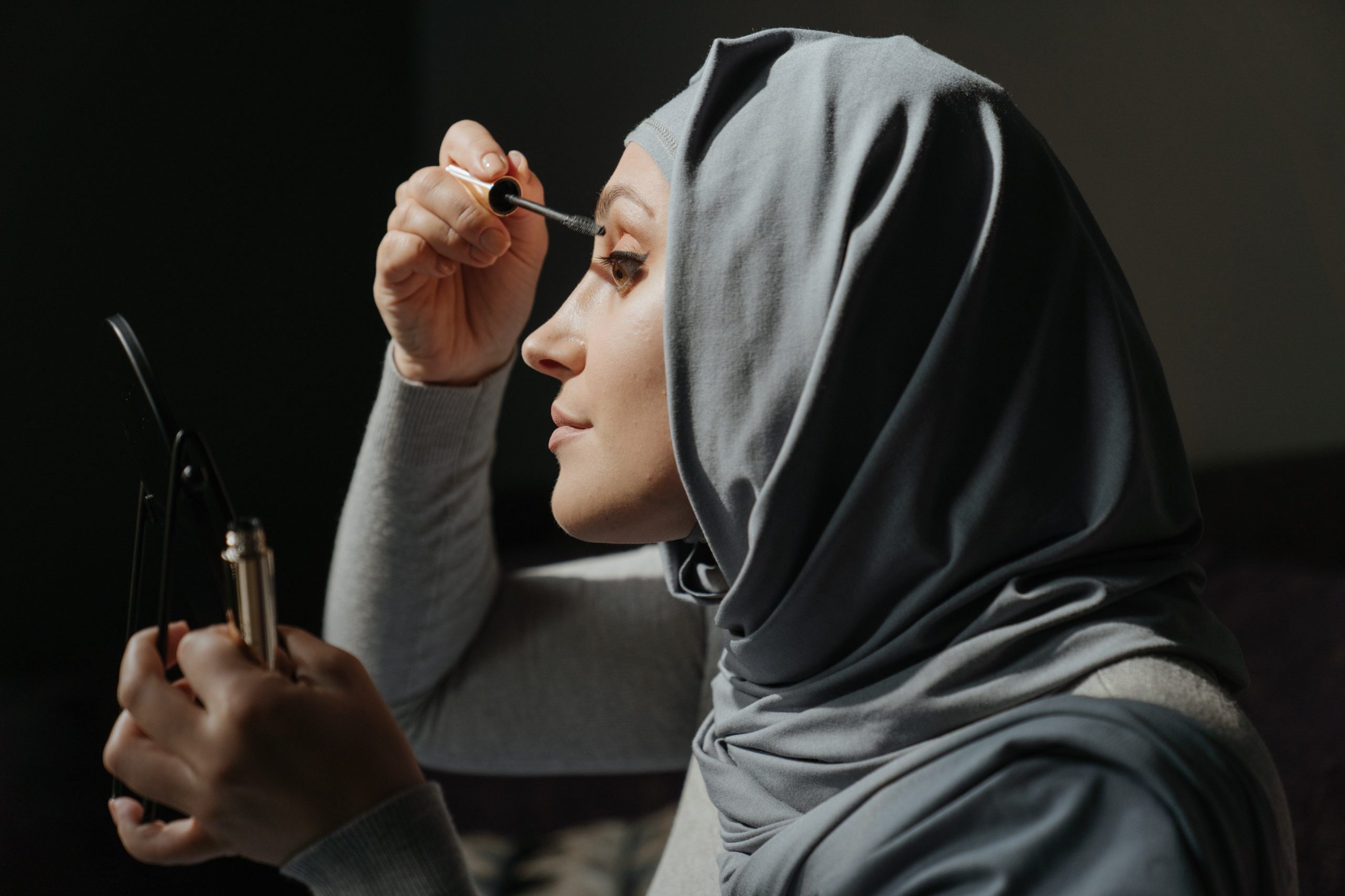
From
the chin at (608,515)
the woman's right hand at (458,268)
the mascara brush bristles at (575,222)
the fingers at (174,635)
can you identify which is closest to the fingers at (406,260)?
the woman's right hand at (458,268)

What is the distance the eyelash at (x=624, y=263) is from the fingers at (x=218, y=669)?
0.32m

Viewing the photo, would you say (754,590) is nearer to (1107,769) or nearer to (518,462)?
(1107,769)

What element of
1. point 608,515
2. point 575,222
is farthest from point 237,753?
point 575,222

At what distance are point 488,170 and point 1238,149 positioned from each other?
3.18 ft

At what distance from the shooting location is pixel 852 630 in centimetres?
62

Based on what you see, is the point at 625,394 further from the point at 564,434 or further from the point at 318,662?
the point at 318,662

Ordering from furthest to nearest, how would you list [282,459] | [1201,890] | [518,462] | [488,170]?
1. [518,462]
2. [282,459]
3. [488,170]
4. [1201,890]

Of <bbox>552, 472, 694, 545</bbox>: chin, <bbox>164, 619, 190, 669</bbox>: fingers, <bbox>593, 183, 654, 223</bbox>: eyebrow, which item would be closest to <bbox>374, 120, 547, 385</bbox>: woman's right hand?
<bbox>593, 183, 654, 223</bbox>: eyebrow

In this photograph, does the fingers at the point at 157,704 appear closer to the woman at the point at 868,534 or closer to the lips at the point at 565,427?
the woman at the point at 868,534

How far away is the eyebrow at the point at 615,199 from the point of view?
642 millimetres

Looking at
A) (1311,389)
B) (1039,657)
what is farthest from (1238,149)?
(1039,657)

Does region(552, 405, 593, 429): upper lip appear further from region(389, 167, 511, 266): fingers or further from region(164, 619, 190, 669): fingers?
region(164, 619, 190, 669): fingers

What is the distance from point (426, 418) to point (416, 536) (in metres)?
0.11

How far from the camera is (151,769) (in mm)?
457
